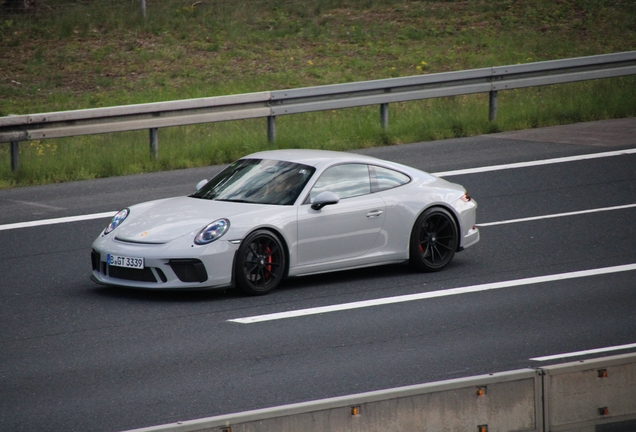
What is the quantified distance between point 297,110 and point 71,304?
8488 mm

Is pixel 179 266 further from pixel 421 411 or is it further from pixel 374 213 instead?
pixel 421 411

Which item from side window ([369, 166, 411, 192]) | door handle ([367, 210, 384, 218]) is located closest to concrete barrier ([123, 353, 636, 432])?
door handle ([367, 210, 384, 218])

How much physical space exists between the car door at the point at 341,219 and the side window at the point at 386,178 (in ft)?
0.28

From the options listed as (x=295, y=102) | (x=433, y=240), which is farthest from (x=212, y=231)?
(x=295, y=102)

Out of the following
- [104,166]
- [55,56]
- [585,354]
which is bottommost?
[585,354]

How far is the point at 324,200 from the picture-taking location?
10.3 metres

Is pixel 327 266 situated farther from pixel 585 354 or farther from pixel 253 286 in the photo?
pixel 585 354

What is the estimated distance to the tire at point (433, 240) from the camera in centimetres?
1102

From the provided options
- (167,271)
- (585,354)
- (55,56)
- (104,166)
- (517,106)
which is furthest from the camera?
(55,56)

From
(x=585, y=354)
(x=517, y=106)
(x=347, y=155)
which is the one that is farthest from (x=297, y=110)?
(x=585, y=354)

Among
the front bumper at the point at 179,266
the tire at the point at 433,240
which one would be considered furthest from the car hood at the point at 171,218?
the tire at the point at 433,240

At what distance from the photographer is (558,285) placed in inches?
412

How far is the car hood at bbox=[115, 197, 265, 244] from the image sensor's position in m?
9.84

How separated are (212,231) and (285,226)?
2.38 feet
